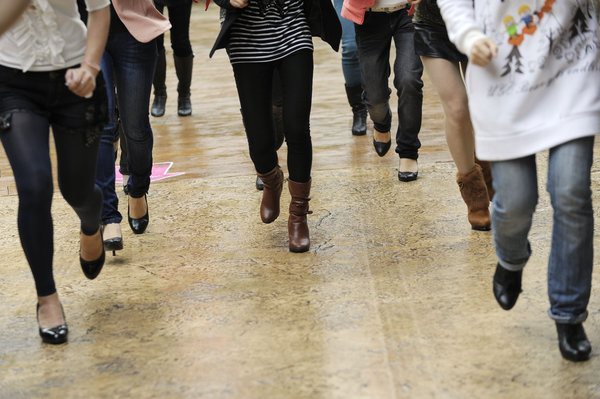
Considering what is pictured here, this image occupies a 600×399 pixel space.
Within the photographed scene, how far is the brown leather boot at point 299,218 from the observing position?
4.57m

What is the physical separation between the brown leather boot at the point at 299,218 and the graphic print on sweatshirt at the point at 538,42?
1.71 m

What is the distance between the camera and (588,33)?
3.04m

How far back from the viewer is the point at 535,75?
9.75ft

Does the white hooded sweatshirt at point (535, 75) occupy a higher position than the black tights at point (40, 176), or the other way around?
the white hooded sweatshirt at point (535, 75)

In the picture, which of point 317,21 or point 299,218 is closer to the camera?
point 317,21

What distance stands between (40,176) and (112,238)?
4.24ft

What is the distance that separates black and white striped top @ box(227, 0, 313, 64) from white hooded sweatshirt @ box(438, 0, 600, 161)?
1.40m

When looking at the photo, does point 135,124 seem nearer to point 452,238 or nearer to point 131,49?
point 131,49

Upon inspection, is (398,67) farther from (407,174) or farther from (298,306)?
(298,306)

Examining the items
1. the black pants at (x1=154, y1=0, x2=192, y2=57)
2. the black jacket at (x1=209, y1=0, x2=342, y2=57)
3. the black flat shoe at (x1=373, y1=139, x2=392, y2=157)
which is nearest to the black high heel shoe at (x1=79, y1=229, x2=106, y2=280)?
the black jacket at (x1=209, y1=0, x2=342, y2=57)

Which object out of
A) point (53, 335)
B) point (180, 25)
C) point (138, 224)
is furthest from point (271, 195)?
point (180, 25)

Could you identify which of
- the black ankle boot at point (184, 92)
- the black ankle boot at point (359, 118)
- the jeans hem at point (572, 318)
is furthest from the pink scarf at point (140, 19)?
the black ankle boot at point (184, 92)

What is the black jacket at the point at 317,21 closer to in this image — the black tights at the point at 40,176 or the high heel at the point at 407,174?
the black tights at the point at 40,176

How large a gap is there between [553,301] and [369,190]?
2.53m
